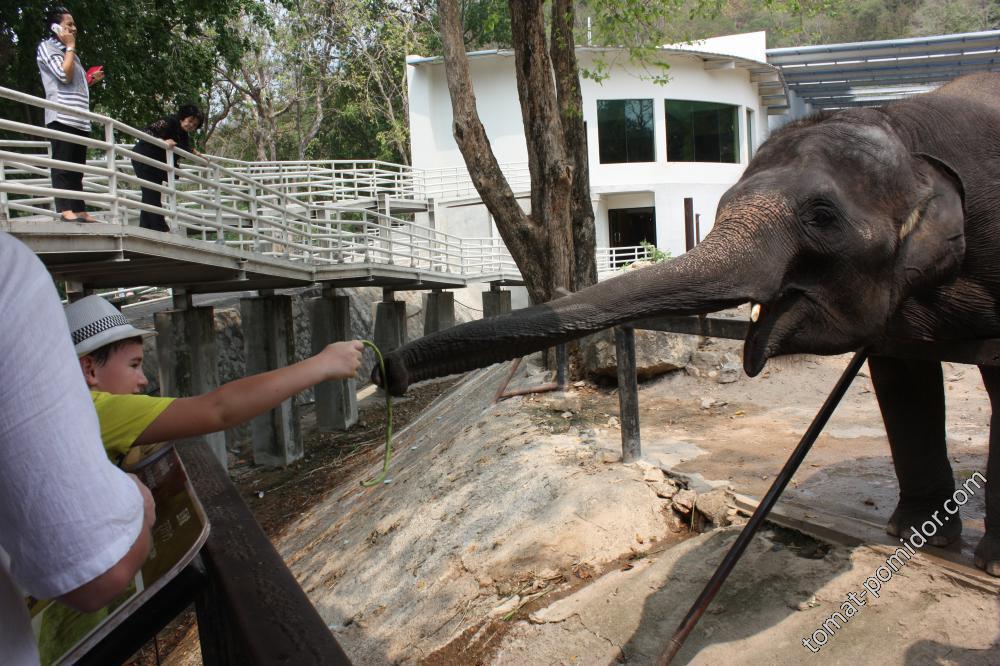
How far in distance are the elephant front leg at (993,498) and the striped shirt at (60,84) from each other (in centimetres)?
741

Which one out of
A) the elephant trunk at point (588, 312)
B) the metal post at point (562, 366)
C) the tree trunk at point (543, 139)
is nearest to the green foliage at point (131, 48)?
the tree trunk at point (543, 139)

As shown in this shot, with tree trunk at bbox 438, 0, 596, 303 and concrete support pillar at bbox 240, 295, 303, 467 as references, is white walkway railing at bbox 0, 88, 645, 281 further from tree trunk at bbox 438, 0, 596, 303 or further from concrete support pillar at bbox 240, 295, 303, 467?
tree trunk at bbox 438, 0, 596, 303

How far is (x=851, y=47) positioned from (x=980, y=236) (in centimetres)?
2252

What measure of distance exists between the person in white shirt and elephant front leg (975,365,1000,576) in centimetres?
313

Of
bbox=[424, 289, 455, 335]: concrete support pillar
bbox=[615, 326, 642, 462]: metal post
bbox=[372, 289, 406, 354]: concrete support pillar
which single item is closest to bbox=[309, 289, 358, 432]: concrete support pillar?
bbox=[372, 289, 406, 354]: concrete support pillar

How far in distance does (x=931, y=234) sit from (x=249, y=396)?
2431 millimetres

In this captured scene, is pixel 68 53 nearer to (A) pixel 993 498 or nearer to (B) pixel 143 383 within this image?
(B) pixel 143 383

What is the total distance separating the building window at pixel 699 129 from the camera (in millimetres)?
26203

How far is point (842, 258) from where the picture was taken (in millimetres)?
2816

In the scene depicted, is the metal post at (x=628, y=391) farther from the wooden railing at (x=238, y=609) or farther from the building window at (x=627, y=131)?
the building window at (x=627, y=131)

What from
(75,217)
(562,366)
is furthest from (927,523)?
(75,217)

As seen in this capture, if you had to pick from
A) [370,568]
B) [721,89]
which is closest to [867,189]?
[370,568]

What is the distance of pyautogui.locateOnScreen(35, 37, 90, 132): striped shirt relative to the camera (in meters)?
7.15

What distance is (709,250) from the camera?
2742 millimetres
